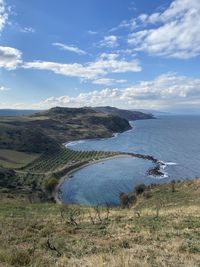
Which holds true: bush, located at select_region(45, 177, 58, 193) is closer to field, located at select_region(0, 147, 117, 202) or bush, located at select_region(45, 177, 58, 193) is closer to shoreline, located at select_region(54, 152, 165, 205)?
field, located at select_region(0, 147, 117, 202)

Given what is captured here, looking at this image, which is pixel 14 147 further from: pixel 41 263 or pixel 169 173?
pixel 41 263

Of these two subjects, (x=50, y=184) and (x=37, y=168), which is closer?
(x=50, y=184)

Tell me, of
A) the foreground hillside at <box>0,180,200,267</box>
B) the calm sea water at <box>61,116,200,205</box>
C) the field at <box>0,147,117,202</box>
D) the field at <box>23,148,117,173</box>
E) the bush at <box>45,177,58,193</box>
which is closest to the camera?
the foreground hillside at <box>0,180,200,267</box>

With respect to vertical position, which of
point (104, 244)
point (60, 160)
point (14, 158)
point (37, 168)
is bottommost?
point (37, 168)

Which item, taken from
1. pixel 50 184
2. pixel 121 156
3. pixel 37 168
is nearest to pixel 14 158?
pixel 37 168

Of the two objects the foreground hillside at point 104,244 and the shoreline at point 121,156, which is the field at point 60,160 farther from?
the foreground hillside at point 104,244

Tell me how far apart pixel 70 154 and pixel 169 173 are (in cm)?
6126

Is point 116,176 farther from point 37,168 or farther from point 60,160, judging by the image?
point 60,160

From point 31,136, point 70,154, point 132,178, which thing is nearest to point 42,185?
point 132,178

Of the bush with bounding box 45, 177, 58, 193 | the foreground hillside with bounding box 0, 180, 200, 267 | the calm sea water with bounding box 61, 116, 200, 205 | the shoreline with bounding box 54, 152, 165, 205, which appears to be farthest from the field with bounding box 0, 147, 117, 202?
the foreground hillside with bounding box 0, 180, 200, 267

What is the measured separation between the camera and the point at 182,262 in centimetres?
1095

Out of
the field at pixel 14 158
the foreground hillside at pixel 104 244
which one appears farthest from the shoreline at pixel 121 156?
the foreground hillside at pixel 104 244

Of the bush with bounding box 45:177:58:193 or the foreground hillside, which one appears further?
the bush with bounding box 45:177:58:193

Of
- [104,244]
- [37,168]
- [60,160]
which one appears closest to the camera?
[104,244]
